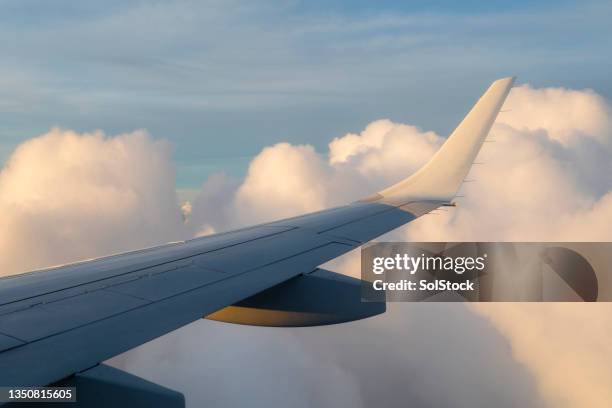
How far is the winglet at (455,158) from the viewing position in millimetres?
12711

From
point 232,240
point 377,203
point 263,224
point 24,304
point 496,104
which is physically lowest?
point 24,304

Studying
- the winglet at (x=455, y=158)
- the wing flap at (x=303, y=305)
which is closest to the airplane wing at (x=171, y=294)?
the wing flap at (x=303, y=305)

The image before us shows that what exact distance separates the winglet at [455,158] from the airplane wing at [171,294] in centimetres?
140

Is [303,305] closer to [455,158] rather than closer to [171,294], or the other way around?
[171,294]

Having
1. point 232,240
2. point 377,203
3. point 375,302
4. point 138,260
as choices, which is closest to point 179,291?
point 138,260

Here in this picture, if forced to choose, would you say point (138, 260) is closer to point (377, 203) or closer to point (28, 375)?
point (28, 375)

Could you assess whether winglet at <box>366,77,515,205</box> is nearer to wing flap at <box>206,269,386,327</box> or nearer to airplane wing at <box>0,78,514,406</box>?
airplane wing at <box>0,78,514,406</box>

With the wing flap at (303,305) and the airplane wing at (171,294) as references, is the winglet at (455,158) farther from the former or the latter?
the wing flap at (303,305)

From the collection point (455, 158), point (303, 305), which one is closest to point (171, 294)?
point (303, 305)

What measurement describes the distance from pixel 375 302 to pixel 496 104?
8379 mm

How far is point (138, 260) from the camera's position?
6.96 meters

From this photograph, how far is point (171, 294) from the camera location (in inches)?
202

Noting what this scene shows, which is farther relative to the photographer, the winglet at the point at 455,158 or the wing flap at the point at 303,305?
the winglet at the point at 455,158

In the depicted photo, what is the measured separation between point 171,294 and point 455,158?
10.3 m
